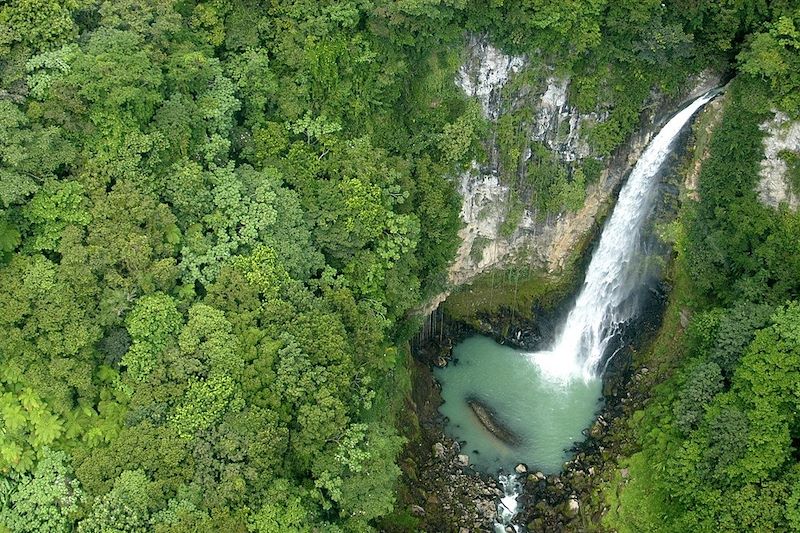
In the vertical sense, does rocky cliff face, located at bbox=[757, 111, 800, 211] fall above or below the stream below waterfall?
above

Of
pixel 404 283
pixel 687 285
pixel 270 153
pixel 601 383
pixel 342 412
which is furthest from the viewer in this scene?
pixel 601 383

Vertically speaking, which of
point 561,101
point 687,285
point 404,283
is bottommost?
point 404,283

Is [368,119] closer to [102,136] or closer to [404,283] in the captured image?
[404,283]

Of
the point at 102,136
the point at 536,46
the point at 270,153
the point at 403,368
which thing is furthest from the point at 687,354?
the point at 102,136

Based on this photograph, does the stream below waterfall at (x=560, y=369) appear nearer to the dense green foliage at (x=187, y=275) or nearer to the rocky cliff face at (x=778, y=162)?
the rocky cliff face at (x=778, y=162)

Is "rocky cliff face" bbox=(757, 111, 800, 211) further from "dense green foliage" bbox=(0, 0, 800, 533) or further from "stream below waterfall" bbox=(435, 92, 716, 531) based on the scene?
"stream below waterfall" bbox=(435, 92, 716, 531)

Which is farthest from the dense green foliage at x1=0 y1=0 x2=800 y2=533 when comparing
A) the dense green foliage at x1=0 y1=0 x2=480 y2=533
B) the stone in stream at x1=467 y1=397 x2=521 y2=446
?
the stone in stream at x1=467 y1=397 x2=521 y2=446
